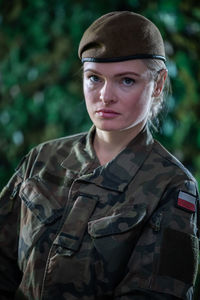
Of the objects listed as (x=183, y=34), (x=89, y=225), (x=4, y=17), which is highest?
(x=4, y=17)

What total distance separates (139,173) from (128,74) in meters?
0.24

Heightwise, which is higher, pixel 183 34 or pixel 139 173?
pixel 183 34

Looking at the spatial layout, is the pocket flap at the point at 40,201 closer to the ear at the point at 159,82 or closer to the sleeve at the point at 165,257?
the sleeve at the point at 165,257

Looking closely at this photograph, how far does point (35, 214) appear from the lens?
3.74ft

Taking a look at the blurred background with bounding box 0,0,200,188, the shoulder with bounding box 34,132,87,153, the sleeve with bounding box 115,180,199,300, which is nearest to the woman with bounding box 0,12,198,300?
the sleeve with bounding box 115,180,199,300

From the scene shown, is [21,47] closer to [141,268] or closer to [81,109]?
[81,109]

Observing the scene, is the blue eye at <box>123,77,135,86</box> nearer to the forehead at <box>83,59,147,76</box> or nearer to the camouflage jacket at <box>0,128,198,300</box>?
the forehead at <box>83,59,147,76</box>

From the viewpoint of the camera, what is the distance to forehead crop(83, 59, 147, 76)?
102cm

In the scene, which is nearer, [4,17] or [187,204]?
[187,204]

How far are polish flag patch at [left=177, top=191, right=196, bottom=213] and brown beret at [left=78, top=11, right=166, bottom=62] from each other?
0.32 meters

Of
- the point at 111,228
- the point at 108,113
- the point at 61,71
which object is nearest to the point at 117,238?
the point at 111,228

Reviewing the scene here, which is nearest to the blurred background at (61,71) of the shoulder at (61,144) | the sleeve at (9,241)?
the shoulder at (61,144)

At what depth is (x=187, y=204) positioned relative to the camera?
41.0 inches

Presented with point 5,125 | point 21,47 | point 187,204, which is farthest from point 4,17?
point 187,204
